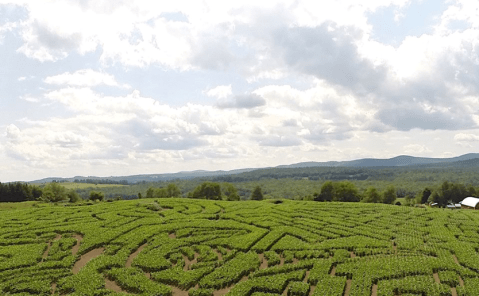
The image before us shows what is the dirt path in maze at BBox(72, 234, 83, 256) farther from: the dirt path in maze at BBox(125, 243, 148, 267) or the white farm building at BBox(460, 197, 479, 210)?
the white farm building at BBox(460, 197, 479, 210)

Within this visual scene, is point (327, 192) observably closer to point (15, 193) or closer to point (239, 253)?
point (239, 253)

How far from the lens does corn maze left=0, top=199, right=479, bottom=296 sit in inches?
1153

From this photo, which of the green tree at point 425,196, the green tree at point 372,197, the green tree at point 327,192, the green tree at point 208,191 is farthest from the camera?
the green tree at point 425,196

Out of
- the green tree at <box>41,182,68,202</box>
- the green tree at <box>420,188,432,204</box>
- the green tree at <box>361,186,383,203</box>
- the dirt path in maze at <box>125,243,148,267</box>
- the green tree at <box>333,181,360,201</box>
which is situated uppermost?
the green tree at <box>41,182,68,202</box>

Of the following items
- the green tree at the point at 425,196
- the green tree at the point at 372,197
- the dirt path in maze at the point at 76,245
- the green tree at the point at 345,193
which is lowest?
the green tree at the point at 425,196

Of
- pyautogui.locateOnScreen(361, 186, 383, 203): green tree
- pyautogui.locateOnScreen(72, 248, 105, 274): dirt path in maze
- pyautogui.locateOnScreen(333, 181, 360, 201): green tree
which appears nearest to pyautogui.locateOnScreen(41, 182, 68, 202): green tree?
pyautogui.locateOnScreen(72, 248, 105, 274): dirt path in maze

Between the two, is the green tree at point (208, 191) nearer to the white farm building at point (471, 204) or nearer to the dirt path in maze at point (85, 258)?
the white farm building at point (471, 204)

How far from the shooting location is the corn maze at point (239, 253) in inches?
1153

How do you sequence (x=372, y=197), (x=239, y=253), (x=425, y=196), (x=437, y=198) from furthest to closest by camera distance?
(x=425, y=196), (x=437, y=198), (x=372, y=197), (x=239, y=253)

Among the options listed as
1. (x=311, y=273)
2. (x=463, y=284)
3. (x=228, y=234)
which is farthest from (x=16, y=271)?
(x=463, y=284)

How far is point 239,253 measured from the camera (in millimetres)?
36312

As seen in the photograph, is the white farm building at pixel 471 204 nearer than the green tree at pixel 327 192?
Yes

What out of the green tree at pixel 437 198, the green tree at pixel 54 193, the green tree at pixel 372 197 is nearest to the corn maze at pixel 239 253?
the green tree at pixel 372 197

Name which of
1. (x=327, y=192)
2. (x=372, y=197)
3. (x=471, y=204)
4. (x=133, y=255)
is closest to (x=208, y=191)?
(x=327, y=192)
